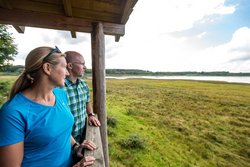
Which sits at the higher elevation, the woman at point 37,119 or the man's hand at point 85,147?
the woman at point 37,119

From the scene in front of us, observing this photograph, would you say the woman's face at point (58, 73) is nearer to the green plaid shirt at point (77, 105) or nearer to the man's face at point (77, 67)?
the green plaid shirt at point (77, 105)

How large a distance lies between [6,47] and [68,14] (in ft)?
41.9

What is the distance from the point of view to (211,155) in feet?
32.1

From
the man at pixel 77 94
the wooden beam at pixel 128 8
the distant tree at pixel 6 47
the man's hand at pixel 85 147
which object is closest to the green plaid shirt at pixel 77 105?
the man at pixel 77 94

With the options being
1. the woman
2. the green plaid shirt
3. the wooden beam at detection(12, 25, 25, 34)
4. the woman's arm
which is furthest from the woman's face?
the wooden beam at detection(12, 25, 25, 34)

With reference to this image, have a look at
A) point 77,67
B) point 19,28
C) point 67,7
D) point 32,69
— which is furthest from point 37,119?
point 19,28

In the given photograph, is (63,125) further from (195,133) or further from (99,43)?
(195,133)

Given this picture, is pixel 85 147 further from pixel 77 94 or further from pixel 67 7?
pixel 67 7

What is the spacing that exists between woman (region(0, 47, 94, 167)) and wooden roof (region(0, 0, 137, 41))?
1.43m

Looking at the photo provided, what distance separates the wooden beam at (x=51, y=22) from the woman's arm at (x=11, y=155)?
2.46 meters

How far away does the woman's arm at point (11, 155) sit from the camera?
4.00ft

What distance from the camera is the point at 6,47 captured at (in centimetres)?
1341

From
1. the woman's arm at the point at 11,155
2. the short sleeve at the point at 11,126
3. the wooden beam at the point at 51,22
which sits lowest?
the woman's arm at the point at 11,155

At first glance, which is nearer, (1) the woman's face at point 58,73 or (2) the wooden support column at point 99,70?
(1) the woman's face at point 58,73
